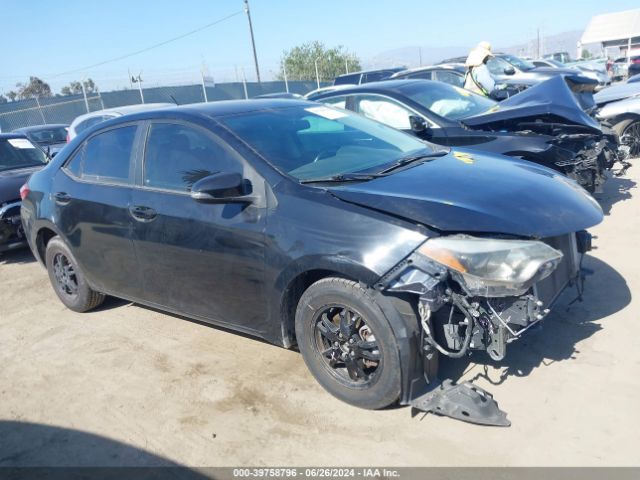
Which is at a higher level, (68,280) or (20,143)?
(20,143)

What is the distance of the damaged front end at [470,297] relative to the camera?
2.75m

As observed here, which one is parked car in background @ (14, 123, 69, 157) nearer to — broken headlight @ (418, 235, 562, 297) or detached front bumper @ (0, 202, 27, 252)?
detached front bumper @ (0, 202, 27, 252)

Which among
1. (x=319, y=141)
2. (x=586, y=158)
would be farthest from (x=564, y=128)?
(x=319, y=141)

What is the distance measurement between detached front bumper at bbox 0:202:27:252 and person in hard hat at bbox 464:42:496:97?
6738 mm

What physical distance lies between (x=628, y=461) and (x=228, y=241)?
238 cm

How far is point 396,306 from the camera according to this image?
9.36 feet

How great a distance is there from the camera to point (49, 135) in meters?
13.7

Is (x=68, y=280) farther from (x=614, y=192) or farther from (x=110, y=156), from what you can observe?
(x=614, y=192)

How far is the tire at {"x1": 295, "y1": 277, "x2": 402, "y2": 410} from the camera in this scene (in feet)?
9.46

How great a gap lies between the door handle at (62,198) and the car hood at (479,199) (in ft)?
8.56

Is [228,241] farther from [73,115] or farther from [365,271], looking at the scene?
[73,115]

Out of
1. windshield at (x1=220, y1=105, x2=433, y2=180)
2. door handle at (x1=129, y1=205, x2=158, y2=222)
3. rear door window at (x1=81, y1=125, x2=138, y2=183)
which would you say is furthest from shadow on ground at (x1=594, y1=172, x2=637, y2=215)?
rear door window at (x1=81, y1=125, x2=138, y2=183)

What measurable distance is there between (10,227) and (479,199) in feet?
19.3

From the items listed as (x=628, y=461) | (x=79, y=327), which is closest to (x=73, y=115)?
(x=79, y=327)
